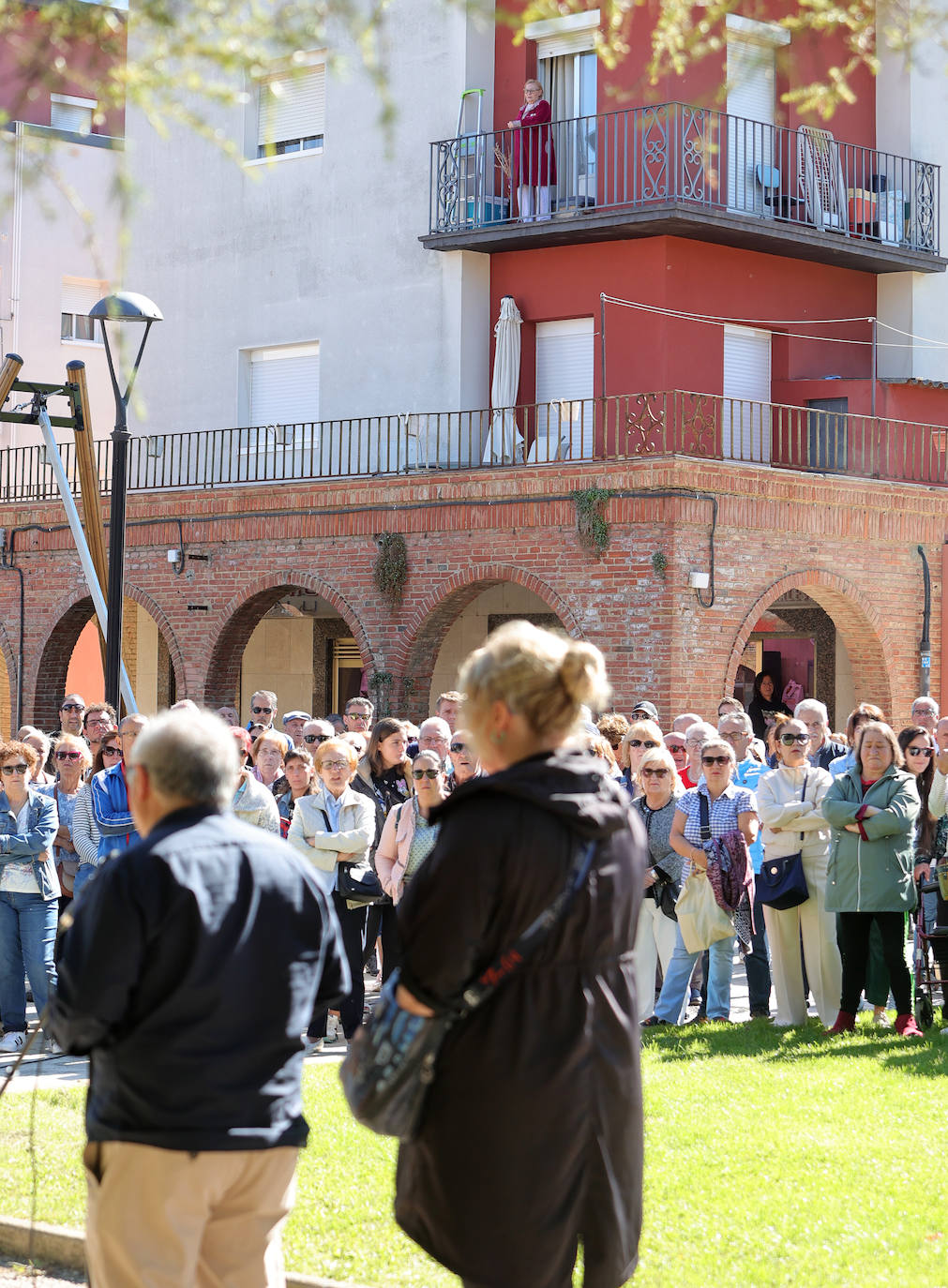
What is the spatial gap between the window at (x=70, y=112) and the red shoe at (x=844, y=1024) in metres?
26.6

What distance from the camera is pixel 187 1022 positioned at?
→ 4.05 meters

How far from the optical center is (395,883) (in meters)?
10.9

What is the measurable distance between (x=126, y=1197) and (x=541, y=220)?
21.2 m

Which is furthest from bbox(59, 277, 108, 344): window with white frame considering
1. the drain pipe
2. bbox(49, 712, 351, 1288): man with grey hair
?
bbox(49, 712, 351, 1288): man with grey hair

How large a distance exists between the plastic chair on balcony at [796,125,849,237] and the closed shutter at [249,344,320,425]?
7.59 metres

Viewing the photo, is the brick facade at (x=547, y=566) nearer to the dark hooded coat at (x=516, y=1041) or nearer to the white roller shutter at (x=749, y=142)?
the white roller shutter at (x=749, y=142)

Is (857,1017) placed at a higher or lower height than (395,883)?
lower

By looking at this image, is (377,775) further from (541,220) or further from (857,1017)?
(541,220)

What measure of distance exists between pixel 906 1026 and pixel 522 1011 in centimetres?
751

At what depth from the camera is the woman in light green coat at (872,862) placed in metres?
10.7

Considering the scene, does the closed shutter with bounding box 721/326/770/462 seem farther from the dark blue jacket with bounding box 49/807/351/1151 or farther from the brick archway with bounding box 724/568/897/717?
the dark blue jacket with bounding box 49/807/351/1151

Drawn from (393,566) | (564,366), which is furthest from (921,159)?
(393,566)

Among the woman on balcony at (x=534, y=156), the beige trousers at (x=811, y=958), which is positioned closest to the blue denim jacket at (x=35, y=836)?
the beige trousers at (x=811, y=958)

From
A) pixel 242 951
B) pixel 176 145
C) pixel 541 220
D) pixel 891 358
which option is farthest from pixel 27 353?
pixel 242 951
